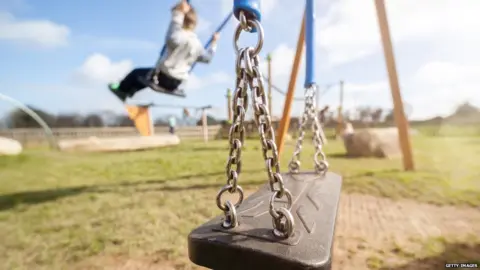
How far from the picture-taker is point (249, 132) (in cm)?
1117

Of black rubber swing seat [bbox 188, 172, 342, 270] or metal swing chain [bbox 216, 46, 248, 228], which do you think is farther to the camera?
metal swing chain [bbox 216, 46, 248, 228]

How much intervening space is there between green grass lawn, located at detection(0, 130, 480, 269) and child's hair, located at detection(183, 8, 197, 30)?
78.1 inches

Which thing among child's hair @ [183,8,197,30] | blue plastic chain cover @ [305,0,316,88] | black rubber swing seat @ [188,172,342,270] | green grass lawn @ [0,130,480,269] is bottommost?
green grass lawn @ [0,130,480,269]

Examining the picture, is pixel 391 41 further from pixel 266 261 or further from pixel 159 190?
pixel 266 261

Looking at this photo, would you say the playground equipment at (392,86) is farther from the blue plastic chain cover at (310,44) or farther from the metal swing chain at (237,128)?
the metal swing chain at (237,128)

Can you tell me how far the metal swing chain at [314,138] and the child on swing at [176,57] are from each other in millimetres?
2379

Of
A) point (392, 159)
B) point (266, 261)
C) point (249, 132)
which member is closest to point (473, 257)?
point (266, 261)

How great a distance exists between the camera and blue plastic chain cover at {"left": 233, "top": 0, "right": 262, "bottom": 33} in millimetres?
646

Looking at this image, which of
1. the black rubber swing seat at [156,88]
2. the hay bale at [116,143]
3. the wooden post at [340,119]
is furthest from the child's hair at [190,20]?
the wooden post at [340,119]

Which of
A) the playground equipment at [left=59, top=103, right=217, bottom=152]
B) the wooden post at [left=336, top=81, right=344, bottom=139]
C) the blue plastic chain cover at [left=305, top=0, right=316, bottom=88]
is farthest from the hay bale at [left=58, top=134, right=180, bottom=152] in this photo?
the wooden post at [left=336, top=81, right=344, bottom=139]

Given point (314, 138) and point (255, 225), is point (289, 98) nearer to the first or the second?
point (314, 138)

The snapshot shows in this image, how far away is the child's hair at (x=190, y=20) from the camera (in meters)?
3.80

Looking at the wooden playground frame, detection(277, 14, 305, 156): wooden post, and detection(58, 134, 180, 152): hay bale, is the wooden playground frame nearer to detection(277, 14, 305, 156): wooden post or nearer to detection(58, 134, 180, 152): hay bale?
detection(58, 134, 180, 152): hay bale

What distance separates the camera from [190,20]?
12.6 feet
